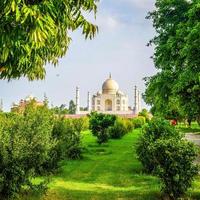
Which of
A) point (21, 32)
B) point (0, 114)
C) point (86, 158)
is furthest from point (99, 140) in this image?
point (21, 32)

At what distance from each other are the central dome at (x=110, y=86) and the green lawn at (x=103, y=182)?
3459 inches

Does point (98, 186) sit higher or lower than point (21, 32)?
lower

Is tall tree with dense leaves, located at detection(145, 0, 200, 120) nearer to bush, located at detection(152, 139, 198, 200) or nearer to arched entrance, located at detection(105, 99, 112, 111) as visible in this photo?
bush, located at detection(152, 139, 198, 200)

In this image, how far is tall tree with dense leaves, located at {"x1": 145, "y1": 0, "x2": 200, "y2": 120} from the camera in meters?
16.3

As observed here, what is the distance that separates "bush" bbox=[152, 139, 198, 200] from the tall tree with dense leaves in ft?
21.5

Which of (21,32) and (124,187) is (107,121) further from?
(21,32)

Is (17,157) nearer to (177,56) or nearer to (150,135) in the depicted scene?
(150,135)

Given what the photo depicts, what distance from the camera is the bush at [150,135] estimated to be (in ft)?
43.6

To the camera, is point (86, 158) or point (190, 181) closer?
point (190, 181)

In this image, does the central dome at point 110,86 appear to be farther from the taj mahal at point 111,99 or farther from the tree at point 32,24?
the tree at point 32,24

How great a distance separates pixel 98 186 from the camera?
39.8 feet

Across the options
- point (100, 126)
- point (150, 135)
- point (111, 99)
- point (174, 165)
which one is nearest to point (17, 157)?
point (174, 165)

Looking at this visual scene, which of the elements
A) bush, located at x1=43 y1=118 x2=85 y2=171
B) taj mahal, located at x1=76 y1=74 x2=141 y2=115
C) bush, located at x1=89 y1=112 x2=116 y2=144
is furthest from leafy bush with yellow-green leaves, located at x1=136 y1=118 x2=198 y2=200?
taj mahal, located at x1=76 y1=74 x2=141 y2=115

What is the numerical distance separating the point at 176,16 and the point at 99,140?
33.2 ft
